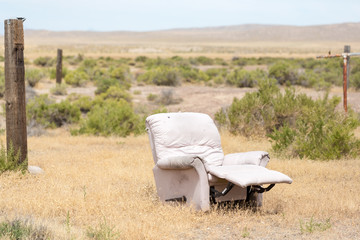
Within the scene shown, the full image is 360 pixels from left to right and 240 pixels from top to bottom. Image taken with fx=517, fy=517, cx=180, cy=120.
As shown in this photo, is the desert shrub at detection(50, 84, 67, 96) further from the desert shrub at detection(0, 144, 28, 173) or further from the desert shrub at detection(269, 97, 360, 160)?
the desert shrub at detection(0, 144, 28, 173)

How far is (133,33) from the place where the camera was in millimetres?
172875

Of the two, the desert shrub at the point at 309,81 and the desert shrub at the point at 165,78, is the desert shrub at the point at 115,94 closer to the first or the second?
the desert shrub at the point at 165,78

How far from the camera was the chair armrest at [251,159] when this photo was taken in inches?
277

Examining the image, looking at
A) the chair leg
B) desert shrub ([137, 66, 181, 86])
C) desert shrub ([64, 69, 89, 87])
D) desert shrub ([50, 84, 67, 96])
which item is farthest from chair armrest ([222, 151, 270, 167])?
desert shrub ([64, 69, 89, 87])

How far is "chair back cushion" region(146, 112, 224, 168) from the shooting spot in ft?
23.5

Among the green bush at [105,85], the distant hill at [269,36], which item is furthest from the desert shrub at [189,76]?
the distant hill at [269,36]

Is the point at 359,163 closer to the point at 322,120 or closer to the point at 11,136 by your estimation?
the point at 322,120

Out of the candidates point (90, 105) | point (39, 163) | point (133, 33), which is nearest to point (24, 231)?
point (39, 163)

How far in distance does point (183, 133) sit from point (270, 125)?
→ 6.27m

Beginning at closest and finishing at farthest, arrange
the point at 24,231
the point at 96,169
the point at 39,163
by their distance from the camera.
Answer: the point at 24,231 < the point at 96,169 < the point at 39,163

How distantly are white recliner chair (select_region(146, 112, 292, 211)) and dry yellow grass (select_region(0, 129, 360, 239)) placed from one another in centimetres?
25

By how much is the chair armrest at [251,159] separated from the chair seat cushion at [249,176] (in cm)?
32

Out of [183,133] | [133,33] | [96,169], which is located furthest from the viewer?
A: [133,33]

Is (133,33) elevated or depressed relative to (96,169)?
elevated
